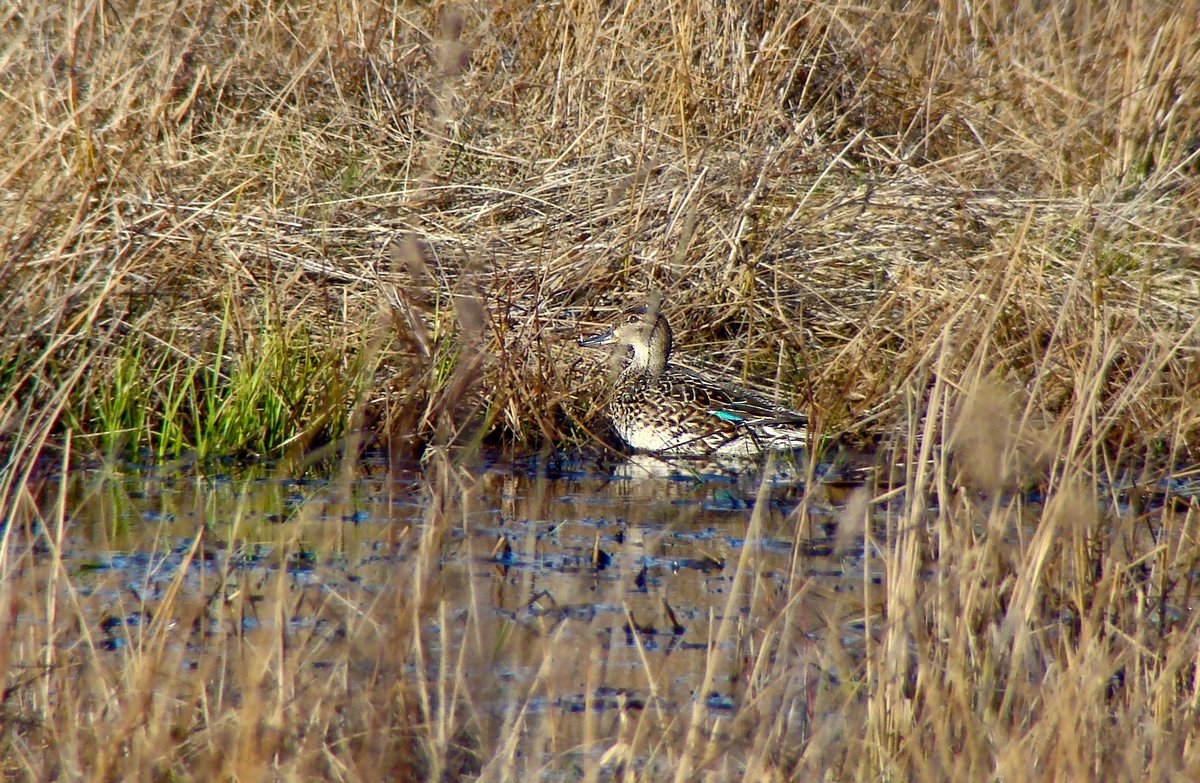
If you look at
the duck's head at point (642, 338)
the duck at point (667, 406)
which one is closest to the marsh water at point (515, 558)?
the duck at point (667, 406)

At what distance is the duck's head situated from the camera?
604 centimetres

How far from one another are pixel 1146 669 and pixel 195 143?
518cm

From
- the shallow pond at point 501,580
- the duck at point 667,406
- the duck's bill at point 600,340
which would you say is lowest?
the shallow pond at point 501,580

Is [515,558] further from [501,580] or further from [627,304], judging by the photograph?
[627,304]

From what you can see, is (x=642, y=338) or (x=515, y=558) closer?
(x=515, y=558)

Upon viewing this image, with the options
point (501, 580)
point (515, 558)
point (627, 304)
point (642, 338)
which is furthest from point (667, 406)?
point (501, 580)

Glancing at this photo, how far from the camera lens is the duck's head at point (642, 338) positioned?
604 cm

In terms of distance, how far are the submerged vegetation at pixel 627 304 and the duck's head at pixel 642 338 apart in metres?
0.19

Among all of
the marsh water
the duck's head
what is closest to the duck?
the duck's head

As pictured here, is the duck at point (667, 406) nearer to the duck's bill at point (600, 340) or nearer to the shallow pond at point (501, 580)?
the duck's bill at point (600, 340)

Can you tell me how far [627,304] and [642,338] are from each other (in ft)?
1.10

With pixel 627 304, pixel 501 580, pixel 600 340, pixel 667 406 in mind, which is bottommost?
pixel 501 580

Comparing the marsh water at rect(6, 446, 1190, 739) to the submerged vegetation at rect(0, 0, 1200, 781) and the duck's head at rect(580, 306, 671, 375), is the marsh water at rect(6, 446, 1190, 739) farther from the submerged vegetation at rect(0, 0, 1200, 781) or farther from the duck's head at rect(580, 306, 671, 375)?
the duck's head at rect(580, 306, 671, 375)

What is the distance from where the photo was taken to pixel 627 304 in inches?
252
